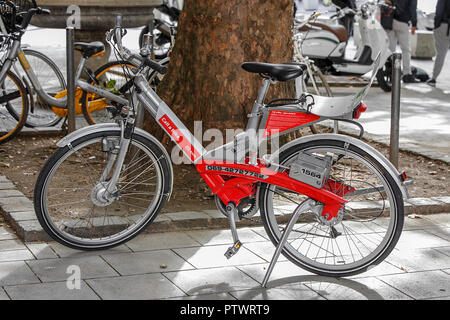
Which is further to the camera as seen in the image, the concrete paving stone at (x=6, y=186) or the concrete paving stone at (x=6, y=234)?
the concrete paving stone at (x=6, y=186)

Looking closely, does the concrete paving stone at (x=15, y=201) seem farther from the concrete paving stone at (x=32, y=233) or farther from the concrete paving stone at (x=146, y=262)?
the concrete paving stone at (x=146, y=262)

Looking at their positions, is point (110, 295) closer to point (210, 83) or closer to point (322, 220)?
point (322, 220)

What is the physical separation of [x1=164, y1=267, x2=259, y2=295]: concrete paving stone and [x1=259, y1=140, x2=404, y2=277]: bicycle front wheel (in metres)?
0.33

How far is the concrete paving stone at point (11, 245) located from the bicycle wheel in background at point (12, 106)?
293cm

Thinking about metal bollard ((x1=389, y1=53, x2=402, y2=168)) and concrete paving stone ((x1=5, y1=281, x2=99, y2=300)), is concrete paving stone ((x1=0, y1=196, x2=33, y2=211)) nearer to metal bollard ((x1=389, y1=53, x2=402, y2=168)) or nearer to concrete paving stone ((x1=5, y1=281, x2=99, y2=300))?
concrete paving stone ((x1=5, y1=281, x2=99, y2=300))

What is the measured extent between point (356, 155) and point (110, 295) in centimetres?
158

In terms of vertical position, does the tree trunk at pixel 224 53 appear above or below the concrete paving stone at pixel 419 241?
above

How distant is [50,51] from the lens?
54.9 ft

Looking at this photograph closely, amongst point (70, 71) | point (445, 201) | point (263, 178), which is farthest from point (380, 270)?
point (70, 71)

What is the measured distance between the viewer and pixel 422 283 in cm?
456

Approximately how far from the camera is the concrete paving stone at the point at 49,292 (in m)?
4.18

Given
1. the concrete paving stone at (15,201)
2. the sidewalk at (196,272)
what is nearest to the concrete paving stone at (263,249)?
the sidewalk at (196,272)

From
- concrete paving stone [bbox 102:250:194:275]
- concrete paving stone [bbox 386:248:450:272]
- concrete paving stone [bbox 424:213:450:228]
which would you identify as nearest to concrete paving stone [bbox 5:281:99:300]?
concrete paving stone [bbox 102:250:194:275]
